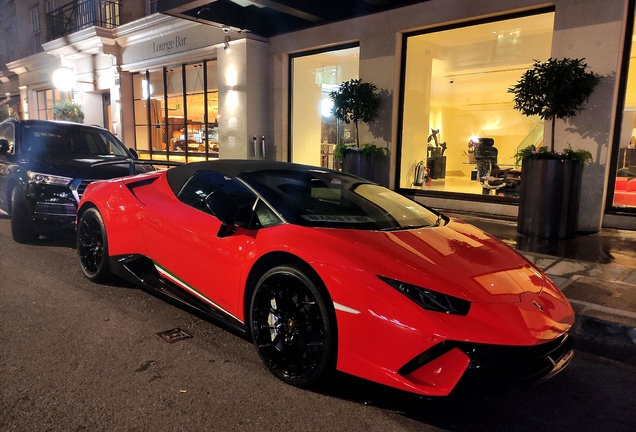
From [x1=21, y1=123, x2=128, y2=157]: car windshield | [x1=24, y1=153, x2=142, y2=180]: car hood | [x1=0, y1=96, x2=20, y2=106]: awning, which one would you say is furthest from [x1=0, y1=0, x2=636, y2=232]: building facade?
[x1=0, y1=96, x2=20, y2=106]: awning

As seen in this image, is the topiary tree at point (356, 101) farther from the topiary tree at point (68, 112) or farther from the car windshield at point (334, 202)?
the topiary tree at point (68, 112)

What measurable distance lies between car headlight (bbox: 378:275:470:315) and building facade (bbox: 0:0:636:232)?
5.45 metres

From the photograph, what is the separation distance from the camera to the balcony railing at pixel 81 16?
56.2 feet

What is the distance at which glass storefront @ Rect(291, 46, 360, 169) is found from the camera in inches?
454

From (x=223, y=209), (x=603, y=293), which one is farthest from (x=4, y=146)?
(x=603, y=293)

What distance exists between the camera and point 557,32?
7516 millimetres

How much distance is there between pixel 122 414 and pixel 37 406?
0.49 metres

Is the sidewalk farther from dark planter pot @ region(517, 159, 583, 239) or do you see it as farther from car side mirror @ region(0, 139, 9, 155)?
car side mirror @ region(0, 139, 9, 155)

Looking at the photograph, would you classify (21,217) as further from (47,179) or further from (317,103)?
(317,103)

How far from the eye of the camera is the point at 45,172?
6.01 meters

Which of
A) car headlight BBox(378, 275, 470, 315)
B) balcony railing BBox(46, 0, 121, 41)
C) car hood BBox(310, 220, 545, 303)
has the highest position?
balcony railing BBox(46, 0, 121, 41)

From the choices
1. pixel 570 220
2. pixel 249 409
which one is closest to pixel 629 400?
pixel 249 409

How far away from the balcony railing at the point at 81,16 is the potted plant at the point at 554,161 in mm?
15415

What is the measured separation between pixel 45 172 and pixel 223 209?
12.9 ft
